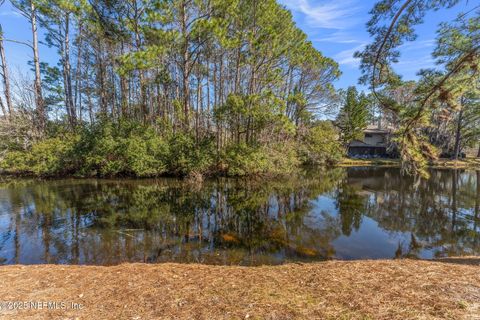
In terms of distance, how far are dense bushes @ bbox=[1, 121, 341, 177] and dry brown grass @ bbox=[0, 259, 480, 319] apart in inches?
445

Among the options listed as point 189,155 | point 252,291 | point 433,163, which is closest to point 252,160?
point 189,155

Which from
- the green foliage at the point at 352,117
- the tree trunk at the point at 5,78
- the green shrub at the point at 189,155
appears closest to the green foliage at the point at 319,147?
the green foliage at the point at 352,117

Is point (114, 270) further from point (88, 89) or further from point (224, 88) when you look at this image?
point (88, 89)

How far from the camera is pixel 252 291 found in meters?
3.39

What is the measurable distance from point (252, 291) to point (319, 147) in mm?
23923

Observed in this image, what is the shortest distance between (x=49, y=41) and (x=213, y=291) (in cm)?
2396

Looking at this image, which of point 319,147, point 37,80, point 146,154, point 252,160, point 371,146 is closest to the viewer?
point 146,154

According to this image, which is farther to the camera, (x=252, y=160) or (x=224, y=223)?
(x=252, y=160)

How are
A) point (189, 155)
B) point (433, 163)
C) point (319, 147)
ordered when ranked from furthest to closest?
point (433, 163)
point (319, 147)
point (189, 155)

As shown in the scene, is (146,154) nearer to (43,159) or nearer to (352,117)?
(43,159)

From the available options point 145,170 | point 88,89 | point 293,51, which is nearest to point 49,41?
point 88,89

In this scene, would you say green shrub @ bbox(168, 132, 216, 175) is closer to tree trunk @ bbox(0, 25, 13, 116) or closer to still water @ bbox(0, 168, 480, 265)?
still water @ bbox(0, 168, 480, 265)

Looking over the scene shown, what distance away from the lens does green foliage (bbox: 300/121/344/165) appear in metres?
25.1

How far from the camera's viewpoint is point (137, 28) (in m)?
14.1
